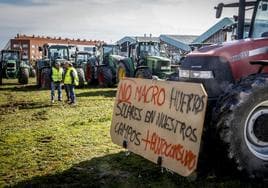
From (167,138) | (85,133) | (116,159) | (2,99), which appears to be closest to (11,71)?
(2,99)

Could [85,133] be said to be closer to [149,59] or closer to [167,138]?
[167,138]

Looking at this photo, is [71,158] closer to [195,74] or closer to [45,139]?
[45,139]

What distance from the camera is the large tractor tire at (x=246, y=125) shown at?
15.2ft

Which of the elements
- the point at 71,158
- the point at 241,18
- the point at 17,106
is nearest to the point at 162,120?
the point at 71,158

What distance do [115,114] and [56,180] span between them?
4.13ft

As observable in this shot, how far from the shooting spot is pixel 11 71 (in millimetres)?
26188

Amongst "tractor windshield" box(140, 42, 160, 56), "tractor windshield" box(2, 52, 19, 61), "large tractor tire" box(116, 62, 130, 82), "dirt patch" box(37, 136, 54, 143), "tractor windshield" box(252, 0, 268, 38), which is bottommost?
"dirt patch" box(37, 136, 54, 143)

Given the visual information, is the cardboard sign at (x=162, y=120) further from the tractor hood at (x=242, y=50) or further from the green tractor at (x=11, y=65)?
the green tractor at (x=11, y=65)

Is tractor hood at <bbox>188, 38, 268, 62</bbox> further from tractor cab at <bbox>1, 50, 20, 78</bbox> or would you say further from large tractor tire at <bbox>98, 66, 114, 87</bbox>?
tractor cab at <bbox>1, 50, 20, 78</bbox>

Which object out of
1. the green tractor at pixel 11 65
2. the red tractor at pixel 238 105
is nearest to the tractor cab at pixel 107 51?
the green tractor at pixel 11 65

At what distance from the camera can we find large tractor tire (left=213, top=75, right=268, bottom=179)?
4.62m

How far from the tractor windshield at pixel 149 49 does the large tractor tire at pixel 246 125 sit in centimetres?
1467

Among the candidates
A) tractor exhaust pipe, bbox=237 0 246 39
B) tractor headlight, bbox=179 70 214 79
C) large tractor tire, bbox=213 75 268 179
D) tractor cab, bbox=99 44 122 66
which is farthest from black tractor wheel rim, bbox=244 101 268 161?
tractor cab, bbox=99 44 122 66

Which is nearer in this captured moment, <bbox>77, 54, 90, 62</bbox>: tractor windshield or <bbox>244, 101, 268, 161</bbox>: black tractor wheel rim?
<bbox>244, 101, 268, 161</bbox>: black tractor wheel rim
